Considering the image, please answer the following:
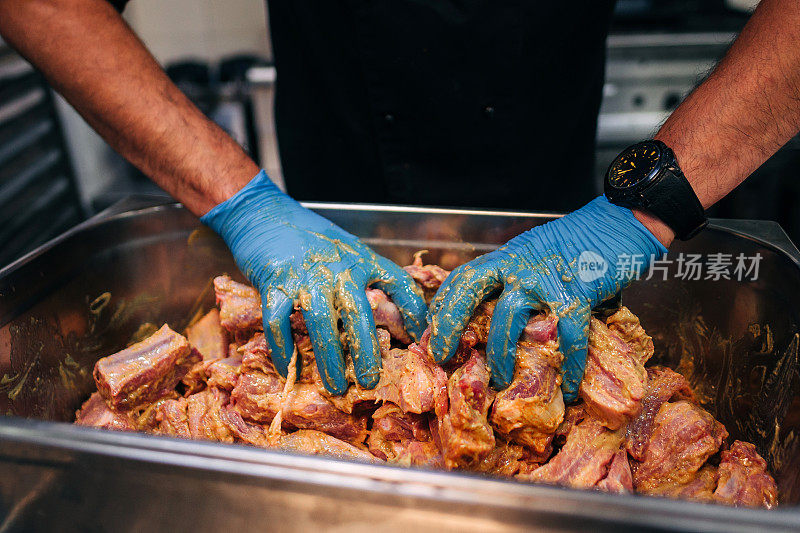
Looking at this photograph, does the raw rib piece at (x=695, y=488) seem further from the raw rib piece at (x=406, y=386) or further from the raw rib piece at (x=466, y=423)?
the raw rib piece at (x=406, y=386)

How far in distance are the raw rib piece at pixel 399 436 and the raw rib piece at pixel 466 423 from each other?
9cm

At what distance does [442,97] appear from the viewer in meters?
2.02

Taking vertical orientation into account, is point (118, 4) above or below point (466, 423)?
above

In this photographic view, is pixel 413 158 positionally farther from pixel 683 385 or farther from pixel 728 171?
pixel 683 385

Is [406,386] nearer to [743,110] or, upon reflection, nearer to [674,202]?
[674,202]

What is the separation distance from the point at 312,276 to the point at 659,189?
981mm

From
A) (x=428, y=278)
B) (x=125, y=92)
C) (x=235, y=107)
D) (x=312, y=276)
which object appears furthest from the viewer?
(x=235, y=107)

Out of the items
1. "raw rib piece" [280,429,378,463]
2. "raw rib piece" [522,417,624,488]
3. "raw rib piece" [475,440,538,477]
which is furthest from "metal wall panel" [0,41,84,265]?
"raw rib piece" [522,417,624,488]

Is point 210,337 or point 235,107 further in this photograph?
point 235,107

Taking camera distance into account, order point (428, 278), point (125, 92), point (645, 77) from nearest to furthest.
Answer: point (428, 278) < point (125, 92) < point (645, 77)

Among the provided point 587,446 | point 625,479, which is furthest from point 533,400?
point 625,479

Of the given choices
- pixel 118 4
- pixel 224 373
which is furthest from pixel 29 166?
pixel 224 373

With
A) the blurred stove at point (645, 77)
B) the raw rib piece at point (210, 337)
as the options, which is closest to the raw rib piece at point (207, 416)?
the raw rib piece at point (210, 337)

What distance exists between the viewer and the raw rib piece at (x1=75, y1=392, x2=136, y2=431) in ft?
5.12
